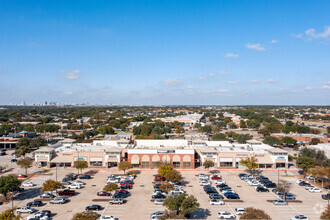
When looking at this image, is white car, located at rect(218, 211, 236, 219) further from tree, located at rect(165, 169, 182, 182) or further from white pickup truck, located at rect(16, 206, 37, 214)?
white pickup truck, located at rect(16, 206, 37, 214)

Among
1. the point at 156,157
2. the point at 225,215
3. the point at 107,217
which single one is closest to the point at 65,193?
the point at 107,217

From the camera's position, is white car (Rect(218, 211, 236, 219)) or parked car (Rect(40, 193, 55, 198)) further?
parked car (Rect(40, 193, 55, 198))

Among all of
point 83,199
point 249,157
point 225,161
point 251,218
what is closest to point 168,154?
point 225,161

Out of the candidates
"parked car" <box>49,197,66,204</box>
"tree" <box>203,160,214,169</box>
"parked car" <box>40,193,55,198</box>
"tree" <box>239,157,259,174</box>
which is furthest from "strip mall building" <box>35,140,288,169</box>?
"parked car" <box>49,197,66,204</box>

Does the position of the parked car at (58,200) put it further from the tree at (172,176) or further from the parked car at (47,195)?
the tree at (172,176)

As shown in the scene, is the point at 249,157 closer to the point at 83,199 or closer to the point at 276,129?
the point at 83,199

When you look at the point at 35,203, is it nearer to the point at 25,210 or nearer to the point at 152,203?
the point at 25,210

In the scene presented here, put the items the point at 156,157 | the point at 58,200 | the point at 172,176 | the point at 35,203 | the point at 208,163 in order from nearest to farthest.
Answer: the point at 35,203 → the point at 58,200 → the point at 172,176 → the point at 208,163 → the point at 156,157

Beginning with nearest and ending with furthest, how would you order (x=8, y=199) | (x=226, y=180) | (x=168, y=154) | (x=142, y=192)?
1. (x=8, y=199)
2. (x=142, y=192)
3. (x=226, y=180)
4. (x=168, y=154)
